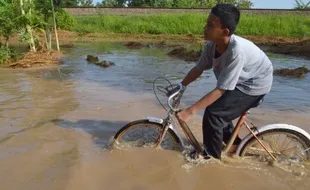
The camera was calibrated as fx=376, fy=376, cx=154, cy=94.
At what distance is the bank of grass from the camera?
29125 mm

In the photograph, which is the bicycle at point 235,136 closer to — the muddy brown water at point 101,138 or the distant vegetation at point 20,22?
the muddy brown water at point 101,138

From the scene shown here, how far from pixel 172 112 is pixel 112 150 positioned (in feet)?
3.81

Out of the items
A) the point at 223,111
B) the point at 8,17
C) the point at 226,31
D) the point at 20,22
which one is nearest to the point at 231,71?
the point at 226,31

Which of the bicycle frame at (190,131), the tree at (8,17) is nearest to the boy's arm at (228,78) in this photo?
the bicycle frame at (190,131)

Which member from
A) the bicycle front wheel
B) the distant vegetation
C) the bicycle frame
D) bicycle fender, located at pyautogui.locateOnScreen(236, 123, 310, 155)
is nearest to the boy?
the bicycle frame

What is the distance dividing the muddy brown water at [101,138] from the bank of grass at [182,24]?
755 inches

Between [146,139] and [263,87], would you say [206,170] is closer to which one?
[146,139]

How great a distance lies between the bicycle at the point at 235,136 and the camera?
4184mm

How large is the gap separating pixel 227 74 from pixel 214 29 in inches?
18.0

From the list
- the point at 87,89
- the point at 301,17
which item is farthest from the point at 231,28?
the point at 301,17

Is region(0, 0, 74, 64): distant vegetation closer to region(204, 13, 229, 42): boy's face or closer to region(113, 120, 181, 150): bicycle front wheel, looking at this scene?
region(113, 120, 181, 150): bicycle front wheel

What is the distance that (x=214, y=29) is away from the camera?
3666 millimetres

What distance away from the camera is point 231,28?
11.9 feet

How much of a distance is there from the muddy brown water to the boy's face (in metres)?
1.51
